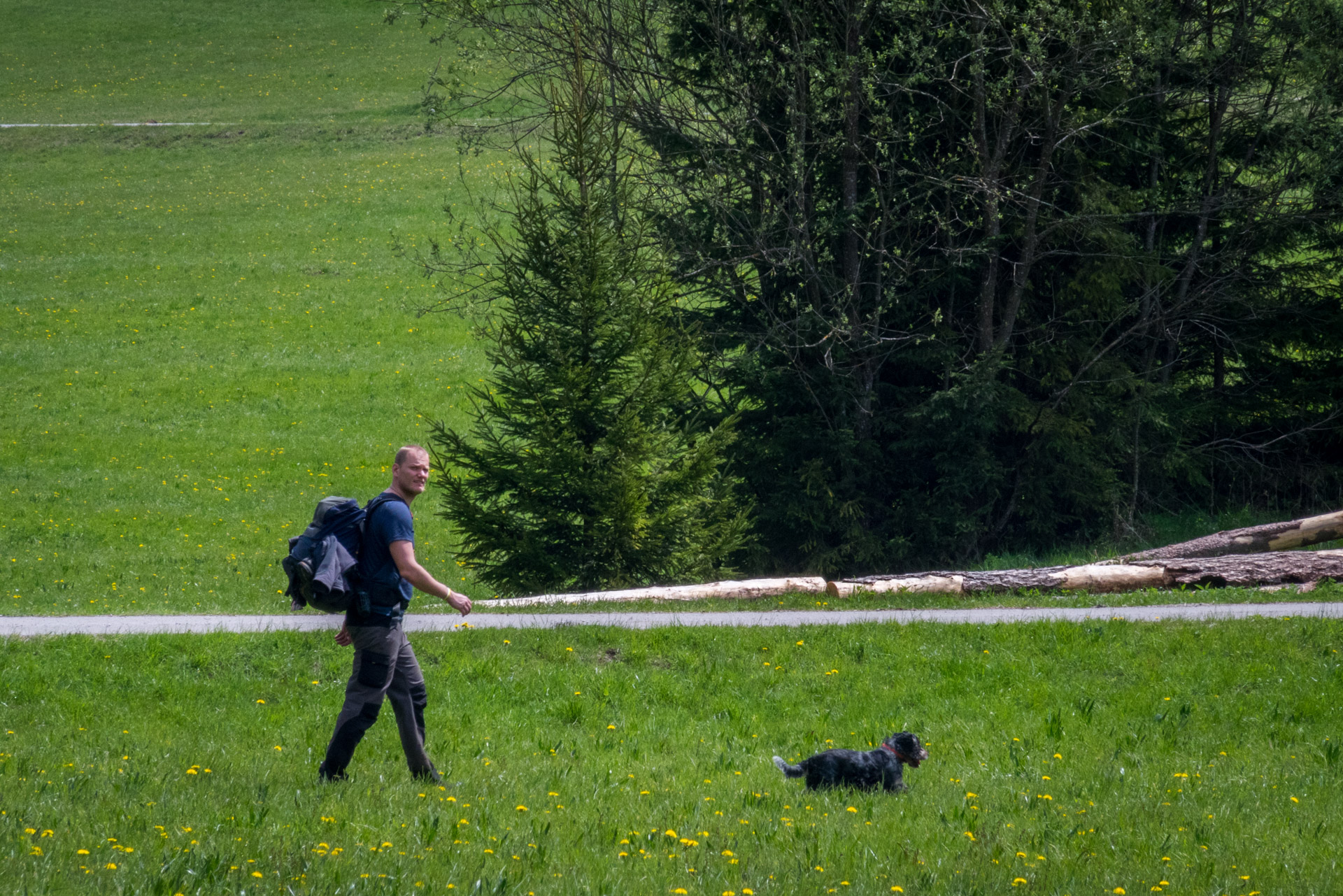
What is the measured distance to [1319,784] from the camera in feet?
21.8

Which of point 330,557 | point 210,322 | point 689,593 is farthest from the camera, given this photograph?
point 210,322

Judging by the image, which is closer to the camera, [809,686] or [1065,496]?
[809,686]

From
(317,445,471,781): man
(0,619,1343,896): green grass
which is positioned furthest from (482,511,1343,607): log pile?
(317,445,471,781): man

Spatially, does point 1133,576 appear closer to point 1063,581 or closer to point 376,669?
point 1063,581

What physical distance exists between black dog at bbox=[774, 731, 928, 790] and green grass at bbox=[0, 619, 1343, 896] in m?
0.13

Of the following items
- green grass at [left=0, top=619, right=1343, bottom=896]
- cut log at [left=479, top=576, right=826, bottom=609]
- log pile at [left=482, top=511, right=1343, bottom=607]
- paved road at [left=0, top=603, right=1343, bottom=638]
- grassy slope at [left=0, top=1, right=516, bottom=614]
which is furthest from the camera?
grassy slope at [left=0, top=1, right=516, bottom=614]

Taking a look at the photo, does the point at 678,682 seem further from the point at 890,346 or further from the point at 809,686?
the point at 890,346

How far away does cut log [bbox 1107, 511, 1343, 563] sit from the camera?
13.7 metres

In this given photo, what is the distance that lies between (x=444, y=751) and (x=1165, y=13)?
54.7ft

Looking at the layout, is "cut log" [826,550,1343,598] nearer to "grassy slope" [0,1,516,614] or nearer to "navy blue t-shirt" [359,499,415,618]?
"navy blue t-shirt" [359,499,415,618]

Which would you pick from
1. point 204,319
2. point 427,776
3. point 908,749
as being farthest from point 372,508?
point 204,319

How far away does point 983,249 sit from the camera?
57.2ft

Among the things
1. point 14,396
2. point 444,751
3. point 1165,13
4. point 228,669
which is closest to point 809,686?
point 444,751

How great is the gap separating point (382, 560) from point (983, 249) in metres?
13.6
